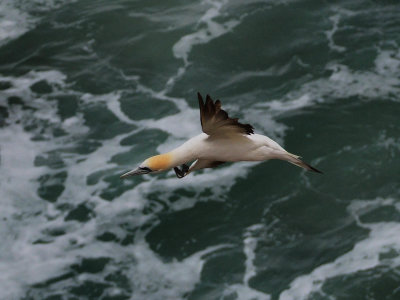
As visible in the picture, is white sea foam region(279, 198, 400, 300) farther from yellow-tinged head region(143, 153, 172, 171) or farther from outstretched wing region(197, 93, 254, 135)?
yellow-tinged head region(143, 153, 172, 171)

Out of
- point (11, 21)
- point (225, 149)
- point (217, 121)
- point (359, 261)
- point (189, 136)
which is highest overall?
point (217, 121)

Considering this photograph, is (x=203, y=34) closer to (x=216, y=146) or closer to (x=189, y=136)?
(x=189, y=136)

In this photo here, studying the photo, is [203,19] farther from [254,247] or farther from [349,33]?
[254,247]

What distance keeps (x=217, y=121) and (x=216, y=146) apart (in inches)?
11.7

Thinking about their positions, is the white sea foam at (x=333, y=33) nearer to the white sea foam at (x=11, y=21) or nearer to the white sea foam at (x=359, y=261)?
the white sea foam at (x=359, y=261)

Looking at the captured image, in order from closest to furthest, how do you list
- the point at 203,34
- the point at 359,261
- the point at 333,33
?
the point at 359,261 → the point at 333,33 → the point at 203,34

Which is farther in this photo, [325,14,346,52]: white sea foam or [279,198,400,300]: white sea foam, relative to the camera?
[325,14,346,52]: white sea foam

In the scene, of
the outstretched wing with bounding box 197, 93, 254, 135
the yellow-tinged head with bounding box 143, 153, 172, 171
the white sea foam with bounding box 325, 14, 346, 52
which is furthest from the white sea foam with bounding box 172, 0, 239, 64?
the yellow-tinged head with bounding box 143, 153, 172, 171

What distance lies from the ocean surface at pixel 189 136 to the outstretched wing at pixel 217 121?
38.7ft

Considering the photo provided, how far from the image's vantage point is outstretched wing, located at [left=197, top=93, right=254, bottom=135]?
8398 mm

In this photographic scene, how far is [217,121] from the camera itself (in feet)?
27.7

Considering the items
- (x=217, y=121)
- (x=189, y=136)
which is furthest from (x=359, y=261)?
(x=217, y=121)

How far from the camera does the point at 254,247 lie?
822 inches

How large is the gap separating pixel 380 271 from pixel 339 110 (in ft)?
20.4
